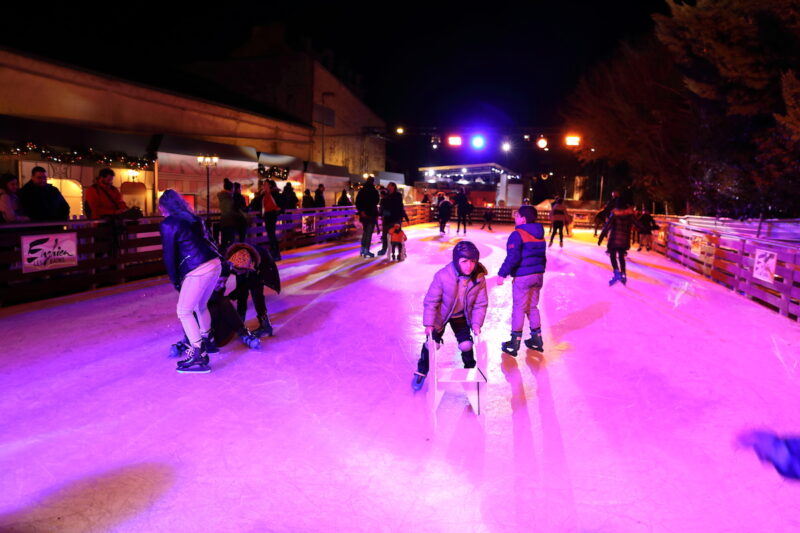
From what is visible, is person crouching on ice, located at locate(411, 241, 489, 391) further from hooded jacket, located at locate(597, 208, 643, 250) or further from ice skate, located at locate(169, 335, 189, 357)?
hooded jacket, located at locate(597, 208, 643, 250)

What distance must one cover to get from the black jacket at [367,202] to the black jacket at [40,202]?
5.55 metres

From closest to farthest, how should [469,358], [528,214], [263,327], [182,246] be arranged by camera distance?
[469,358] → [182,246] → [528,214] → [263,327]

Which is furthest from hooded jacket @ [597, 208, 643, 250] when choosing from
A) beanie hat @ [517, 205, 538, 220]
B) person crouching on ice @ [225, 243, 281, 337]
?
person crouching on ice @ [225, 243, 281, 337]

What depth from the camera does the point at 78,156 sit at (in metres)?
11.6

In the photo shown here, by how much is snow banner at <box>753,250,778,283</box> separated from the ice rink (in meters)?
1.63

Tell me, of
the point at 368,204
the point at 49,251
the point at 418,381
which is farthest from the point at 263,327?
the point at 368,204

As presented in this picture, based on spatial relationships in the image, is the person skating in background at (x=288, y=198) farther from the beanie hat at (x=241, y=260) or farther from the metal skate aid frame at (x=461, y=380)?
the metal skate aid frame at (x=461, y=380)

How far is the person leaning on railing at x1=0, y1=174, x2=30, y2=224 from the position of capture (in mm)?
6500

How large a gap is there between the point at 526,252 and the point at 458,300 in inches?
53.3

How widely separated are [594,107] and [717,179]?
13.0 m

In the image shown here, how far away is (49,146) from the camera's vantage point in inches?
432

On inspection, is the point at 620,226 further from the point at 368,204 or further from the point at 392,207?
the point at 368,204

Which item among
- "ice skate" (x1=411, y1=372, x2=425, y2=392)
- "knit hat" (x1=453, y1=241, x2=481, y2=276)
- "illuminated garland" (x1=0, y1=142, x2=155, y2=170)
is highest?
"illuminated garland" (x1=0, y1=142, x2=155, y2=170)

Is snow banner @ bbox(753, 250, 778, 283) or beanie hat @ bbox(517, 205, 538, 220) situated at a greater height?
beanie hat @ bbox(517, 205, 538, 220)
